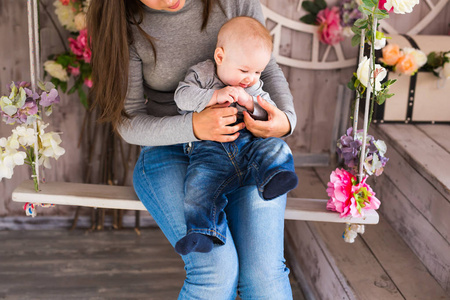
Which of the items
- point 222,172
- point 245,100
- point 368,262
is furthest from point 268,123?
point 368,262

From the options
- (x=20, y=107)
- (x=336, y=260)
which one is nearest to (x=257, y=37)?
(x=20, y=107)

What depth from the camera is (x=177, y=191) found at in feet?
5.14

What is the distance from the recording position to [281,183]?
55.6 inches

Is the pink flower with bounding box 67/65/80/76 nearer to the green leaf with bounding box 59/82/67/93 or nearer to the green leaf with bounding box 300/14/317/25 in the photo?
the green leaf with bounding box 59/82/67/93

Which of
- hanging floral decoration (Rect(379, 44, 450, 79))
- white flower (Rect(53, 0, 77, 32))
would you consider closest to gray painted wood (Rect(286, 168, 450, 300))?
hanging floral decoration (Rect(379, 44, 450, 79))

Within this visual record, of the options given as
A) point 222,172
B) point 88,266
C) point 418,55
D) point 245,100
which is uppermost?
point 418,55

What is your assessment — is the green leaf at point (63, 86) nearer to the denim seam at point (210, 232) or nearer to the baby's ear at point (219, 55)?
the baby's ear at point (219, 55)

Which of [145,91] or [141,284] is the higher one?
[145,91]

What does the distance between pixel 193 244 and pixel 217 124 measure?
0.36m

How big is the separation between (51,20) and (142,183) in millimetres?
1189

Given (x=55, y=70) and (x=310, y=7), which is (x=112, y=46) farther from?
(x=310, y=7)

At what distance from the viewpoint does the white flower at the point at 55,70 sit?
2.32 metres

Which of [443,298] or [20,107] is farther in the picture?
[443,298]

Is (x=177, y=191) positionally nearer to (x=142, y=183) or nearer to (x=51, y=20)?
(x=142, y=183)
